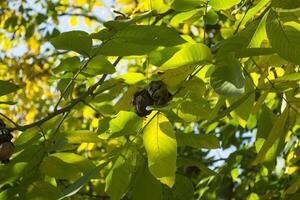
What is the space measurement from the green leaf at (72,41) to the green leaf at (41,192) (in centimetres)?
47

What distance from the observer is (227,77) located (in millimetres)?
1223

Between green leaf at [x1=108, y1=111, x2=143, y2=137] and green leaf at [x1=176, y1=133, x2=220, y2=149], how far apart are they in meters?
0.15

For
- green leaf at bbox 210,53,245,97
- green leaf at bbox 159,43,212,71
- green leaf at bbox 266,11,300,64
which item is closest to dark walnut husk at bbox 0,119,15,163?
green leaf at bbox 159,43,212,71

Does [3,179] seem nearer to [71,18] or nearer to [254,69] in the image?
[254,69]

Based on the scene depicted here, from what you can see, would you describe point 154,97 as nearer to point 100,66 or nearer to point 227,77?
point 100,66

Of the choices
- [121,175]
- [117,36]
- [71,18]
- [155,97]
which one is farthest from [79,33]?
[71,18]

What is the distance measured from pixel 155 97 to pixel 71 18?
3414mm

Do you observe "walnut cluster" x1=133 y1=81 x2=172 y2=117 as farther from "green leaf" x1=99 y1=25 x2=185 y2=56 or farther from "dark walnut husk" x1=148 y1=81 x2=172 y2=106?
"green leaf" x1=99 y1=25 x2=185 y2=56

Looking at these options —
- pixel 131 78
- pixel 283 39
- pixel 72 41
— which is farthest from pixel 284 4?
pixel 131 78

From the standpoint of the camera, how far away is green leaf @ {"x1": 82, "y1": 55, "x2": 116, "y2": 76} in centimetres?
157

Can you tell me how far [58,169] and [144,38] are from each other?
596 mm

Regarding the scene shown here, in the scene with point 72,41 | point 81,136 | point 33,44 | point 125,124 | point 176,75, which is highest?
point 72,41

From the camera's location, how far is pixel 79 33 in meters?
1.43

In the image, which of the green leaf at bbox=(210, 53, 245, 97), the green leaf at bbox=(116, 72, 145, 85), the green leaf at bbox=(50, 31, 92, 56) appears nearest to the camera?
the green leaf at bbox=(210, 53, 245, 97)
